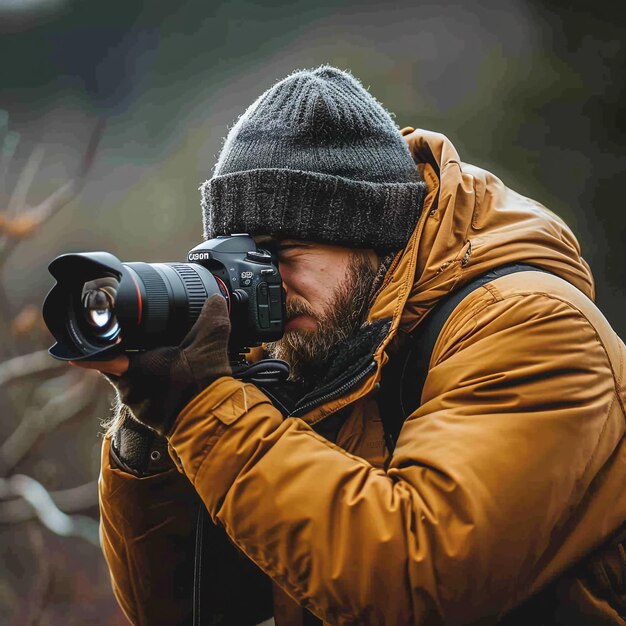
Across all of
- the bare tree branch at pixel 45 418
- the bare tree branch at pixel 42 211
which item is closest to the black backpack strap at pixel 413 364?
the bare tree branch at pixel 45 418

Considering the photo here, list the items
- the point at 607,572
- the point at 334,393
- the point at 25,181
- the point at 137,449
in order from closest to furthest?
the point at 607,572, the point at 334,393, the point at 137,449, the point at 25,181

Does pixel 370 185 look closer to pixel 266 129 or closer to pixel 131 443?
pixel 266 129

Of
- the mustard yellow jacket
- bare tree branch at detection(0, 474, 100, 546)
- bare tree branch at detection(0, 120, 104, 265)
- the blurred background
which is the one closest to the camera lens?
the mustard yellow jacket

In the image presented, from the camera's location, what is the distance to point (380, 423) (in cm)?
136

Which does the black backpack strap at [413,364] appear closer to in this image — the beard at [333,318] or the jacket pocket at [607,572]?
the beard at [333,318]

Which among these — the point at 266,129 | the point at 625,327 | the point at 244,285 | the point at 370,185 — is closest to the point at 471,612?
the point at 244,285

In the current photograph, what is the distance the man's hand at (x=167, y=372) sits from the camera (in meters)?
1.13

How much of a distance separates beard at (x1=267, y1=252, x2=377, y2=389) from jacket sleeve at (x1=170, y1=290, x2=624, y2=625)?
14.2 inches

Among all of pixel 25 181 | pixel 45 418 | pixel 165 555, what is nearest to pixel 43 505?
pixel 45 418

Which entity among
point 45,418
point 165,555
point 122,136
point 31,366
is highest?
point 122,136

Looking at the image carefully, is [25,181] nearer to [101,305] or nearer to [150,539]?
[150,539]

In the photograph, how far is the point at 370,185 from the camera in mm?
1487

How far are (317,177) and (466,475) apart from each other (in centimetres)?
66

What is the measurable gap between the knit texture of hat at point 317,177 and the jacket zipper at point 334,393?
0.32m
